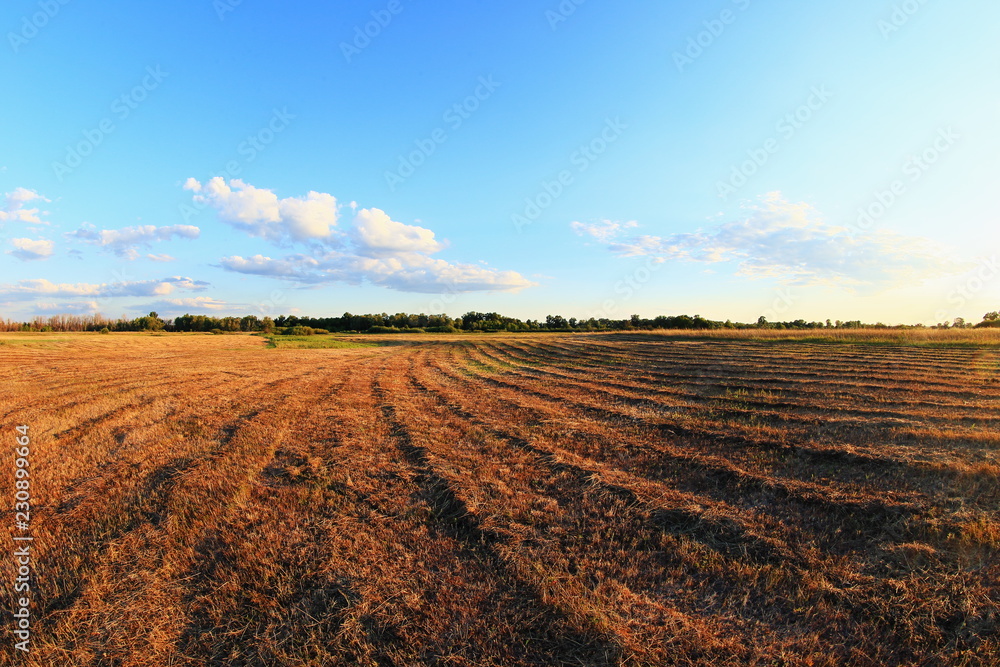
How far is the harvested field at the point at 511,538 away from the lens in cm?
304

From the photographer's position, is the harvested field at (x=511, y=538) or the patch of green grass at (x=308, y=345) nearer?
the harvested field at (x=511, y=538)

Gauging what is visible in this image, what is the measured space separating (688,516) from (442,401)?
844 cm

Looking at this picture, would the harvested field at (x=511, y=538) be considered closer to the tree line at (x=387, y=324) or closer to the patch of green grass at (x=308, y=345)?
the patch of green grass at (x=308, y=345)

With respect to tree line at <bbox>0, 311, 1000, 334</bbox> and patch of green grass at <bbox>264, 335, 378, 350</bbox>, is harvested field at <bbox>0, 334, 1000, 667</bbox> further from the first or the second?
tree line at <bbox>0, 311, 1000, 334</bbox>

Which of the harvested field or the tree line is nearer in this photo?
the harvested field

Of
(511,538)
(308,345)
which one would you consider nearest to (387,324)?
(308,345)

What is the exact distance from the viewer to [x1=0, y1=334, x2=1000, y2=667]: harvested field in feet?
9.96

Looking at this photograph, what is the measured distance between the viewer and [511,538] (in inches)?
174

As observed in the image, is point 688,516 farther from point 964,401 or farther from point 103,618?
point 964,401

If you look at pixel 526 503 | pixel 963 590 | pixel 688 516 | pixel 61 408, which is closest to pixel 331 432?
pixel 526 503

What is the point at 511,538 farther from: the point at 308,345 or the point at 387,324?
the point at 387,324

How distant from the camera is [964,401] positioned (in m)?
11.3

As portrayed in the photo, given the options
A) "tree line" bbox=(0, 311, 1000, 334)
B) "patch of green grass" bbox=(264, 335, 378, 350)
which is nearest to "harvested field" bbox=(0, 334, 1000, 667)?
"patch of green grass" bbox=(264, 335, 378, 350)

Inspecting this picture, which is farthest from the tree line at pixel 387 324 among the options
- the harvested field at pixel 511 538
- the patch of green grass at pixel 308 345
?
the harvested field at pixel 511 538
